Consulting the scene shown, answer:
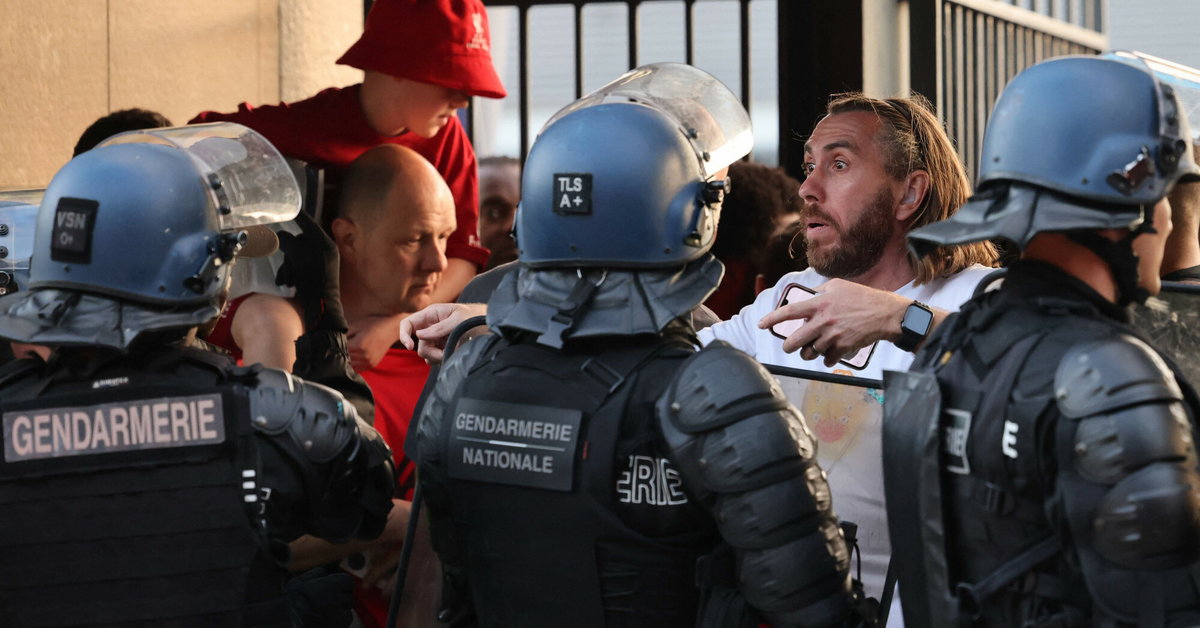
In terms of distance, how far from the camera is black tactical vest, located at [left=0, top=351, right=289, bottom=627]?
7.48 feet

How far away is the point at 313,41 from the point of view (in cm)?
564

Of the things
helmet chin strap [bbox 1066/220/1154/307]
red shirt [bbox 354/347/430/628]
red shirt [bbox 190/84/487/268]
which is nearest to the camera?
helmet chin strap [bbox 1066/220/1154/307]

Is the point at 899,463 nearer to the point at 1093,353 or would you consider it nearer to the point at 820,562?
the point at 820,562

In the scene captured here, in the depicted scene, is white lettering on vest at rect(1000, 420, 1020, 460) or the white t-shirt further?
the white t-shirt

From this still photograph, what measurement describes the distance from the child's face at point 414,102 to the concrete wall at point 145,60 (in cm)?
119

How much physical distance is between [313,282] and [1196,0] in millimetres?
4208

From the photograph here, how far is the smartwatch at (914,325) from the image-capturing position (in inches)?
107

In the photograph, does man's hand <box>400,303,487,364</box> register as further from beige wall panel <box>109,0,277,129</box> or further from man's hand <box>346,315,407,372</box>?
beige wall panel <box>109,0,277,129</box>

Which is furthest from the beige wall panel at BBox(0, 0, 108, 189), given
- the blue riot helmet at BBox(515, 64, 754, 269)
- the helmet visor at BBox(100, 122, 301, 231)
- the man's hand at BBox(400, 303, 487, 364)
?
the blue riot helmet at BBox(515, 64, 754, 269)

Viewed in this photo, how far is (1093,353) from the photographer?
6.22 ft

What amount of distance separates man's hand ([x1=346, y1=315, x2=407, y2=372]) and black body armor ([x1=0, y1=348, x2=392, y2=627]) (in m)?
1.43

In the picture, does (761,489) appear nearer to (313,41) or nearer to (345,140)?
(345,140)

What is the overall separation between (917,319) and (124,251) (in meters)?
1.42

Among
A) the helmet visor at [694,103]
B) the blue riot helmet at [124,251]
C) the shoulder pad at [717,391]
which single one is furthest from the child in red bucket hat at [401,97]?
the shoulder pad at [717,391]
